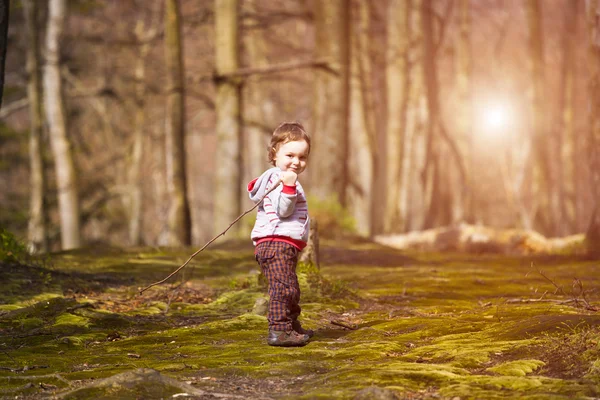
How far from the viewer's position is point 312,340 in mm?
6156

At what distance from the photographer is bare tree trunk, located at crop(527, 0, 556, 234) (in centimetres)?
2514

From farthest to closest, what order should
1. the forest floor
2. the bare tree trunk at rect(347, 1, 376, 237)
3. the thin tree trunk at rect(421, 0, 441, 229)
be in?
1. the thin tree trunk at rect(421, 0, 441, 229)
2. the bare tree trunk at rect(347, 1, 376, 237)
3. the forest floor

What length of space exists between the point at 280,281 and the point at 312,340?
0.52 m

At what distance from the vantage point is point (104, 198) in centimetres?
2669

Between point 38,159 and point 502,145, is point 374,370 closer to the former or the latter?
point 38,159

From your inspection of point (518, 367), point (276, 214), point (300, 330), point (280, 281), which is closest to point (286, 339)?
point (300, 330)

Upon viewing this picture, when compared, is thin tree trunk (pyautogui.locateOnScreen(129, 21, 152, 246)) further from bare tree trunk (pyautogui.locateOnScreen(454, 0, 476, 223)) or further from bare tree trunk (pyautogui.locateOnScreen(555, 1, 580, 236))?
bare tree trunk (pyautogui.locateOnScreen(555, 1, 580, 236))

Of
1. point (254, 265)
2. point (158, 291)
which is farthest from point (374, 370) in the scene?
point (254, 265)

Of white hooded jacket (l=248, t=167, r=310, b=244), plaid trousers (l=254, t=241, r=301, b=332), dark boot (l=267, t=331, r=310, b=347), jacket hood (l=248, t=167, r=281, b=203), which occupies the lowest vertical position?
dark boot (l=267, t=331, r=310, b=347)

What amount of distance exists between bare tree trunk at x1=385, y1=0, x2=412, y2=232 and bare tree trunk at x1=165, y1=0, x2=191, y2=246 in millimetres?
7541

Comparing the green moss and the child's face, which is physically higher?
the child's face

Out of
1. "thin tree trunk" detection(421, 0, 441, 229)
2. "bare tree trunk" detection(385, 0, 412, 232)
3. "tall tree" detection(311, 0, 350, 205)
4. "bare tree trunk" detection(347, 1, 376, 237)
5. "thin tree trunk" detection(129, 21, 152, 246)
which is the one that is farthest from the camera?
"thin tree trunk" detection(129, 21, 152, 246)

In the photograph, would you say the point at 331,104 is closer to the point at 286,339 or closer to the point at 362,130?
the point at 362,130

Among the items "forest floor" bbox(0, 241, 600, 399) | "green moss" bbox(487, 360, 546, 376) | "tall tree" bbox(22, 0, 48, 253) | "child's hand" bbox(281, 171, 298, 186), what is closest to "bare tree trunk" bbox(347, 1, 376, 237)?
"tall tree" bbox(22, 0, 48, 253)
